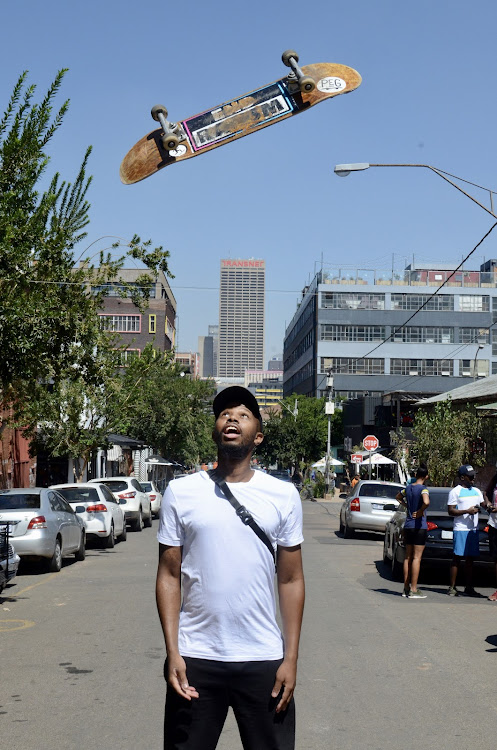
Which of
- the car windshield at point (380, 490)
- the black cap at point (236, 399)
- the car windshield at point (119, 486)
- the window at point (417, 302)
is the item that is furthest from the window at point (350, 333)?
the black cap at point (236, 399)

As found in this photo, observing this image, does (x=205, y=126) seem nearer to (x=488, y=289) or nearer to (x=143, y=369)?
(x=143, y=369)

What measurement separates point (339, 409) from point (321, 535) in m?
75.4

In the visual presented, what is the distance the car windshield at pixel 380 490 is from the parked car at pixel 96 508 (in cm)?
690

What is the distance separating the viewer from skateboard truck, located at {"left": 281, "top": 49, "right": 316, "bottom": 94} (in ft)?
42.5

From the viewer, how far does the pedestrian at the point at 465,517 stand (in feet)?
44.1

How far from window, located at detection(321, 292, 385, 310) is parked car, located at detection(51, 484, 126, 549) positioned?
3308 inches

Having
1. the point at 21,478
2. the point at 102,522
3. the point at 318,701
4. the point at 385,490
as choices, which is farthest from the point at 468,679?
the point at 21,478

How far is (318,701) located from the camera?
7.14m

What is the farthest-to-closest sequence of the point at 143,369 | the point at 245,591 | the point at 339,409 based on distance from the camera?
the point at 339,409 < the point at 143,369 < the point at 245,591

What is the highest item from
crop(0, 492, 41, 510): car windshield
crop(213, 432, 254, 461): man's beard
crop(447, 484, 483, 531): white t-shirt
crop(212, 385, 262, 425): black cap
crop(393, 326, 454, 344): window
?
crop(393, 326, 454, 344): window

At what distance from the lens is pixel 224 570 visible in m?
3.65

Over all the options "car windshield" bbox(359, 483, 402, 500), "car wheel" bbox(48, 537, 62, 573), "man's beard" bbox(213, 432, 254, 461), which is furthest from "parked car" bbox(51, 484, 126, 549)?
"man's beard" bbox(213, 432, 254, 461)

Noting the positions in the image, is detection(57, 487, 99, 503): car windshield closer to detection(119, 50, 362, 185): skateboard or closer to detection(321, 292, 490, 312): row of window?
detection(119, 50, 362, 185): skateboard

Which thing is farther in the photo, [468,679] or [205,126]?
[205,126]
